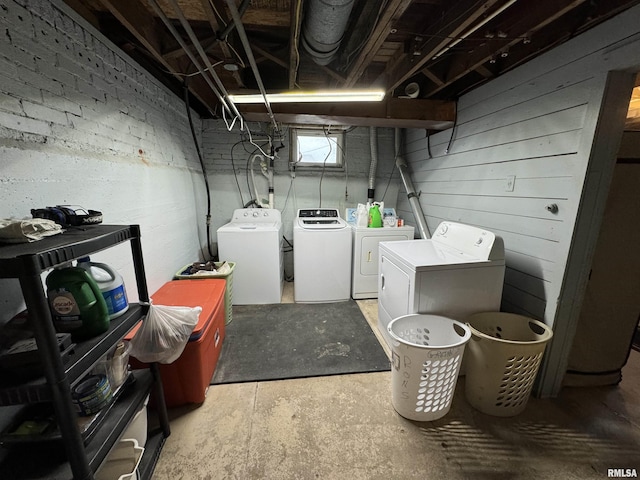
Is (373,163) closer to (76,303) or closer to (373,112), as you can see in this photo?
(373,112)

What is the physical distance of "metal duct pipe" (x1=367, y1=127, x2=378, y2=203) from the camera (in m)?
3.45

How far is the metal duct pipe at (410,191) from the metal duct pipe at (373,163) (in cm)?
29

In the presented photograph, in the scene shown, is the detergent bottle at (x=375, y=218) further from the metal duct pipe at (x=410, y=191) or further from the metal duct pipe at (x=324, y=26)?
the metal duct pipe at (x=324, y=26)

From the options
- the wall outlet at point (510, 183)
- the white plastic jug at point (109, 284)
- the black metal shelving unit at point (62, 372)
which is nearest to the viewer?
the black metal shelving unit at point (62, 372)

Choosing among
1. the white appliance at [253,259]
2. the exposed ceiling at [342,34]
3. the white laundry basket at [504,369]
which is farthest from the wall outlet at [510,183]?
the white appliance at [253,259]

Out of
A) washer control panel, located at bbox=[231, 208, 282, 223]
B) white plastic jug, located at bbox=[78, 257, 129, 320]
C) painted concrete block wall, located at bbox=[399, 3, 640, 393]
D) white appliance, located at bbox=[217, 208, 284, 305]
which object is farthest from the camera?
washer control panel, located at bbox=[231, 208, 282, 223]

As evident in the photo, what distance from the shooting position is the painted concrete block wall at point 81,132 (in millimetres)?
1007

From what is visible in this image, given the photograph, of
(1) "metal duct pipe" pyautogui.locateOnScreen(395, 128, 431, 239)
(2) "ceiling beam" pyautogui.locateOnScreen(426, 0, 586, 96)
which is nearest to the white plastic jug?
(2) "ceiling beam" pyautogui.locateOnScreen(426, 0, 586, 96)

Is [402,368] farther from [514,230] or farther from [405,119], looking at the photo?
[405,119]

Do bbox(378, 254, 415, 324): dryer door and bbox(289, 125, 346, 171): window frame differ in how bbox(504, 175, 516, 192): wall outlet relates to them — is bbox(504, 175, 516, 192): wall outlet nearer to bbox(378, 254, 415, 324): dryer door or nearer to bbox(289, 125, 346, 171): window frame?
bbox(378, 254, 415, 324): dryer door

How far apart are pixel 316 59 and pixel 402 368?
6.70 feet

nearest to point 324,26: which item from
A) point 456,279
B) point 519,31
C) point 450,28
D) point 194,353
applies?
point 450,28

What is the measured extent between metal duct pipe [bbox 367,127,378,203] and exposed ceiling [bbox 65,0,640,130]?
105 cm

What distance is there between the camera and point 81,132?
133 cm
